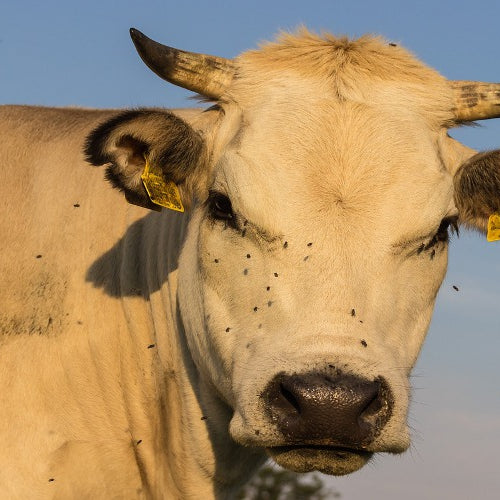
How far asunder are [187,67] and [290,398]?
7.40ft

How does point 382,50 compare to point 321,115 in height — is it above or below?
above

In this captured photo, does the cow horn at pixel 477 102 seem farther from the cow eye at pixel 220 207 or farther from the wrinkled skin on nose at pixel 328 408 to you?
the wrinkled skin on nose at pixel 328 408

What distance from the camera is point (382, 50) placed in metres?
7.13

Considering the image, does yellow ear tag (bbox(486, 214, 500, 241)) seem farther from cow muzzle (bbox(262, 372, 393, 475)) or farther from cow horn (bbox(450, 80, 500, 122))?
cow muzzle (bbox(262, 372, 393, 475))

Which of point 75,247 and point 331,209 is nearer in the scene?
point 331,209

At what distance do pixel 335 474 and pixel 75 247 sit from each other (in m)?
2.35

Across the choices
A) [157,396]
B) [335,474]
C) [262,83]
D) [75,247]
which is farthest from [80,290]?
[335,474]

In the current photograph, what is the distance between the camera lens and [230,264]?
6.46 meters

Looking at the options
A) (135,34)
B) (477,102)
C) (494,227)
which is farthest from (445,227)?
(135,34)

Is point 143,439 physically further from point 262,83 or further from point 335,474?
point 262,83

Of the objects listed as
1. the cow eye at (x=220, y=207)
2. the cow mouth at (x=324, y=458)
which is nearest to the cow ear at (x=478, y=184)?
the cow eye at (x=220, y=207)

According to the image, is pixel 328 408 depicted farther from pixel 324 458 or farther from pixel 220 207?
pixel 220 207

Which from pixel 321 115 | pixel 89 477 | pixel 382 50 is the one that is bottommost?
pixel 89 477

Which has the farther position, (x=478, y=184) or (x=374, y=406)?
(x=478, y=184)
